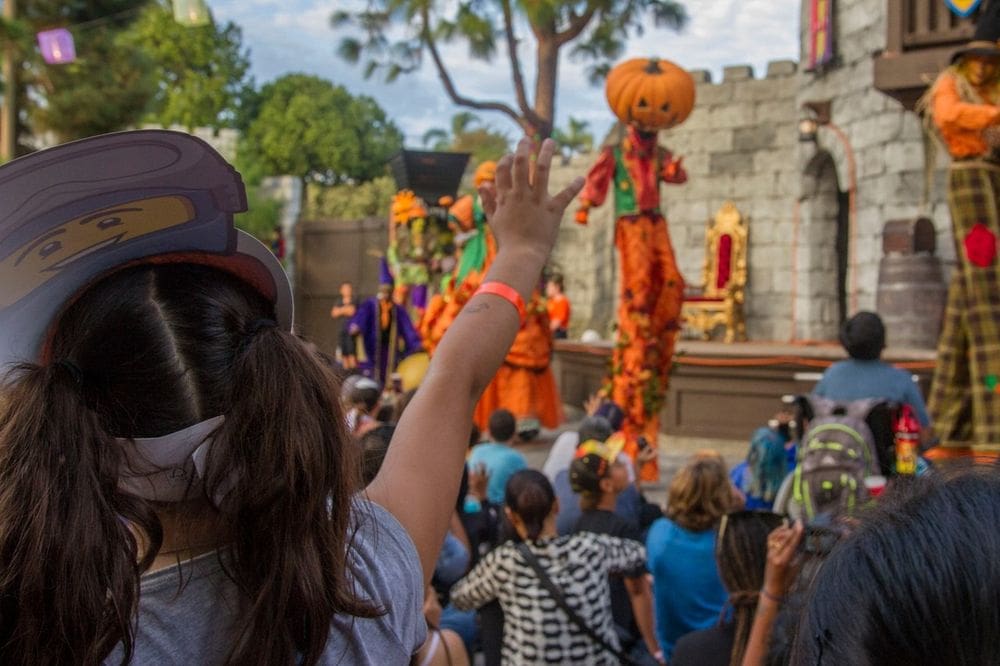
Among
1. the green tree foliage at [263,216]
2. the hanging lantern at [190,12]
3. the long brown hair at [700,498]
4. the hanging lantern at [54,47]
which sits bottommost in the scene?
the long brown hair at [700,498]

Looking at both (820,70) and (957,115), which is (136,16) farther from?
(957,115)

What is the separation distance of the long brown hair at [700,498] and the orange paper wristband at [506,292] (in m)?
1.71

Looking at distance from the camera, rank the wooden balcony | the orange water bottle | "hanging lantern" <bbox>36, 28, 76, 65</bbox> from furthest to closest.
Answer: "hanging lantern" <bbox>36, 28, 76, 65</bbox> < the wooden balcony < the orange water bottle

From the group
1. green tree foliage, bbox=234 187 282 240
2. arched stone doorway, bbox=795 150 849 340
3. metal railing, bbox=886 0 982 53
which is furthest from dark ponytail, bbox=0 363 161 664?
green tree foliage, bbox=234 187 282 240

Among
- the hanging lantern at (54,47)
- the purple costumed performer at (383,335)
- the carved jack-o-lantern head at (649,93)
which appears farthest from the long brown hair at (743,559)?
the hanging lantern at (54,47)

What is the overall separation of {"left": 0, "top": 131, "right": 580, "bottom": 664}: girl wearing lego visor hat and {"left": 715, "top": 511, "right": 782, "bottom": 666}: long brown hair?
1222mm

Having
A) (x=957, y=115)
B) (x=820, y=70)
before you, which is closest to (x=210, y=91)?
(x=820, y=70)

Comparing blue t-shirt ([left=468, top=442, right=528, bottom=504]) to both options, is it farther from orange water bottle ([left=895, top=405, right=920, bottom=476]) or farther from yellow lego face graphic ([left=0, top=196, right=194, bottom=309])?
yellow lego face graphic ([left=0, top=196, right=194, bottom=309])

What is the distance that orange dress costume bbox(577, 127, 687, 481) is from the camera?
6.68 m

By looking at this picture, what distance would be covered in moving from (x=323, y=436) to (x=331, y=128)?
34504 mm

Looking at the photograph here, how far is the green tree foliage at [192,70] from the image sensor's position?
3228 cm

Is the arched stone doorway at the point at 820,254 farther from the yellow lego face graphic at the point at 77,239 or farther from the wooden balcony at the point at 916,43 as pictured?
the yellow lego face graphic at the point at 77,239

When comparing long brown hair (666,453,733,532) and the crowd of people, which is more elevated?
the crowd of people

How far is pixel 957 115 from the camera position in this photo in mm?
→ 4199
